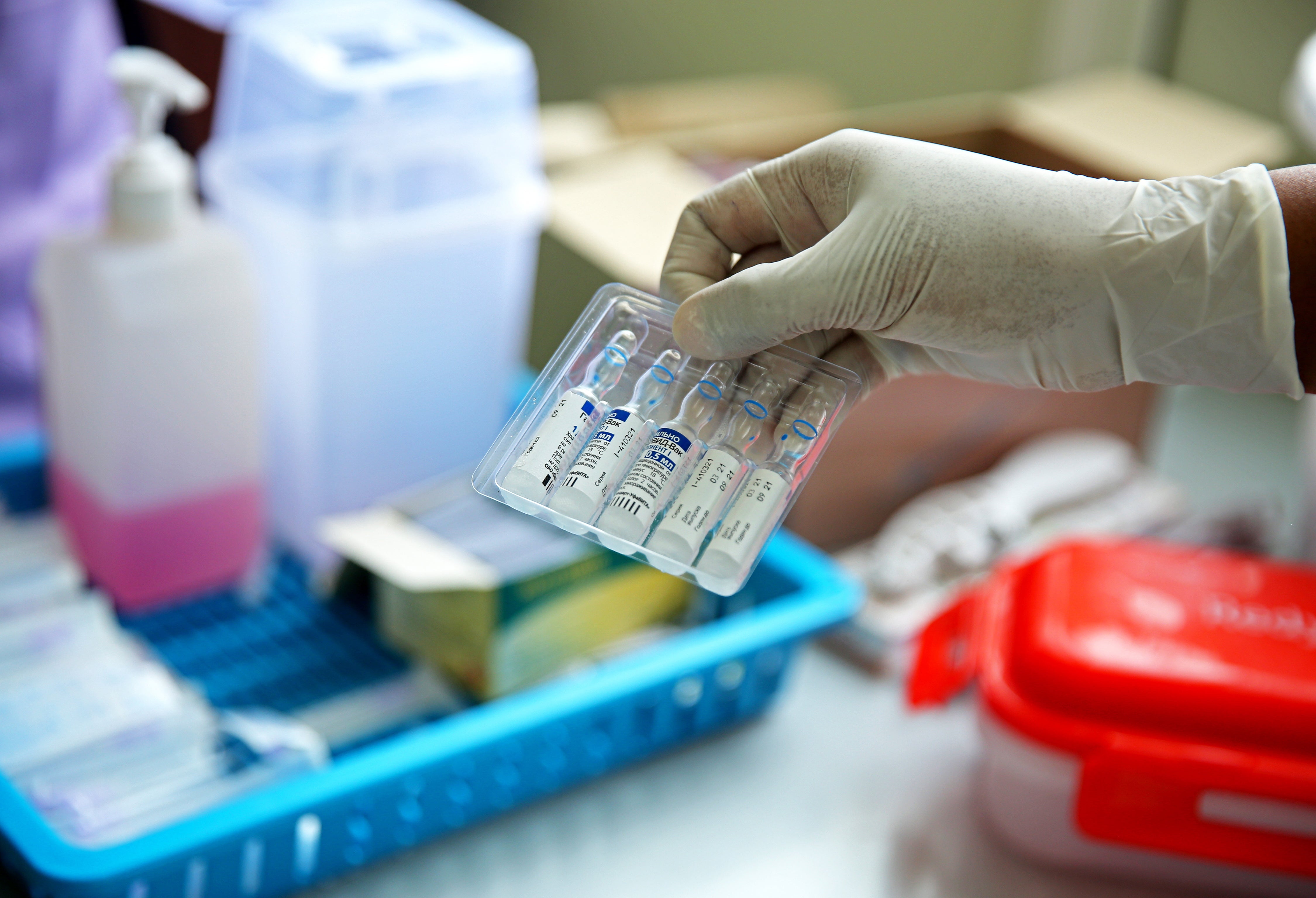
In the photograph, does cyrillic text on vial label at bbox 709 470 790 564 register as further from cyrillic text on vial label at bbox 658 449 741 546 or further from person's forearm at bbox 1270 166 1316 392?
person's forearm at bbox 1270 166 1316 392

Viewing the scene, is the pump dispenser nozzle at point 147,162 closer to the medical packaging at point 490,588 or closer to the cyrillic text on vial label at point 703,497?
the medical packaging at point 490,588

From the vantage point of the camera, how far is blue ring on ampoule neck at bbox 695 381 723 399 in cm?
54

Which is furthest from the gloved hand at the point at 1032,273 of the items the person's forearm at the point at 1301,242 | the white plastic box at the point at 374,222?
the white plastic box at the point at 374,222

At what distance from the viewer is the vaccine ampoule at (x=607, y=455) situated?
0.50 m

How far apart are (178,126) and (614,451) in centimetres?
72

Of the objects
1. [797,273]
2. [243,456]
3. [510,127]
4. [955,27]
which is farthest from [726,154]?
[955,27]

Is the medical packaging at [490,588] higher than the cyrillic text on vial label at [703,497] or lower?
lower

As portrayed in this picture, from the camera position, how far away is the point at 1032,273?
50 centimetres

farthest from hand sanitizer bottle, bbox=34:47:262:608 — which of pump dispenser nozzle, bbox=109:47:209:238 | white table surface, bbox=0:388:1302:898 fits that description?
white table surface, bbox=0:388:1302:898

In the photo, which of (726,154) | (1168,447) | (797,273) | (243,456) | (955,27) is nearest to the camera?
(797,273)

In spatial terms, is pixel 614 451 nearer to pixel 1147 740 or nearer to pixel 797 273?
pixel 797 273

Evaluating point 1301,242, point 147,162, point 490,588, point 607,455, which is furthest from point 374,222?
point 1301,242

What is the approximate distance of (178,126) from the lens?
41.9 inches

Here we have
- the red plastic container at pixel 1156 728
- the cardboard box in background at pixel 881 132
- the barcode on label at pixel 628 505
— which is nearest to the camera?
the barcode on label at pixel 628 505
